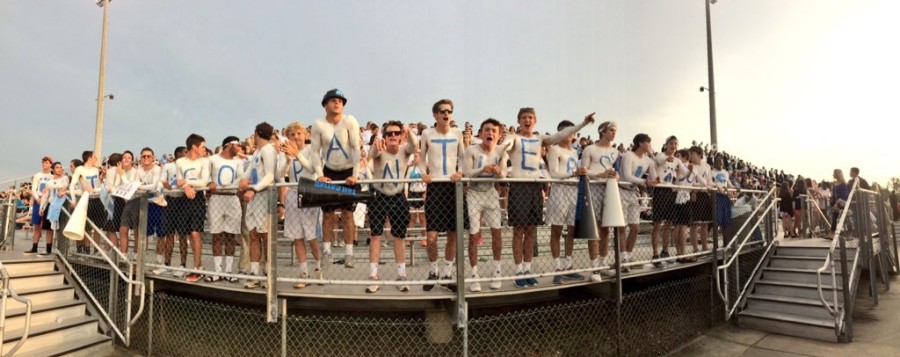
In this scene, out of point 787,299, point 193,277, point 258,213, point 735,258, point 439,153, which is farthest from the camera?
point 735,258

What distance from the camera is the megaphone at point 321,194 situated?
463 cm

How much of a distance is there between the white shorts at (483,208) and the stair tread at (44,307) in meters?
5.81

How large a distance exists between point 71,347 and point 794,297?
10608 millimetres

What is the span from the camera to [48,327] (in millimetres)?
6035

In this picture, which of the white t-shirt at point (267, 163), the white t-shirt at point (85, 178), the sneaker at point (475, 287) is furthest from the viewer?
the white t-shirt at point (85, 178)

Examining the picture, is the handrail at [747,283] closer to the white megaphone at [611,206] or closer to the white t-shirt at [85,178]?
the white megaphone at [611,206]

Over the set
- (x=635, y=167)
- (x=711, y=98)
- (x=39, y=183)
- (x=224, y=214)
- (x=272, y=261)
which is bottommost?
(x=272, y=261)

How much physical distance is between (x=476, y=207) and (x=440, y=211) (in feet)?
1.43

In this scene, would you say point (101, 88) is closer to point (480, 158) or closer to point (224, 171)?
point (224, 171)

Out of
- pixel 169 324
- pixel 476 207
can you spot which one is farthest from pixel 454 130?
pixel 169 324

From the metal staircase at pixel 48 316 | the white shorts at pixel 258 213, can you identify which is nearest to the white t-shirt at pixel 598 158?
the white shorts at pixel 258 213

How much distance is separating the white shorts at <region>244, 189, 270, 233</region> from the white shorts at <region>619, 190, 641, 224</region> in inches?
186

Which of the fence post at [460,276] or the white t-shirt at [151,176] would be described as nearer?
the fence post at [460,276]

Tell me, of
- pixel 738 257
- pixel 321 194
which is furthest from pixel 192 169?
pixel 738 257
